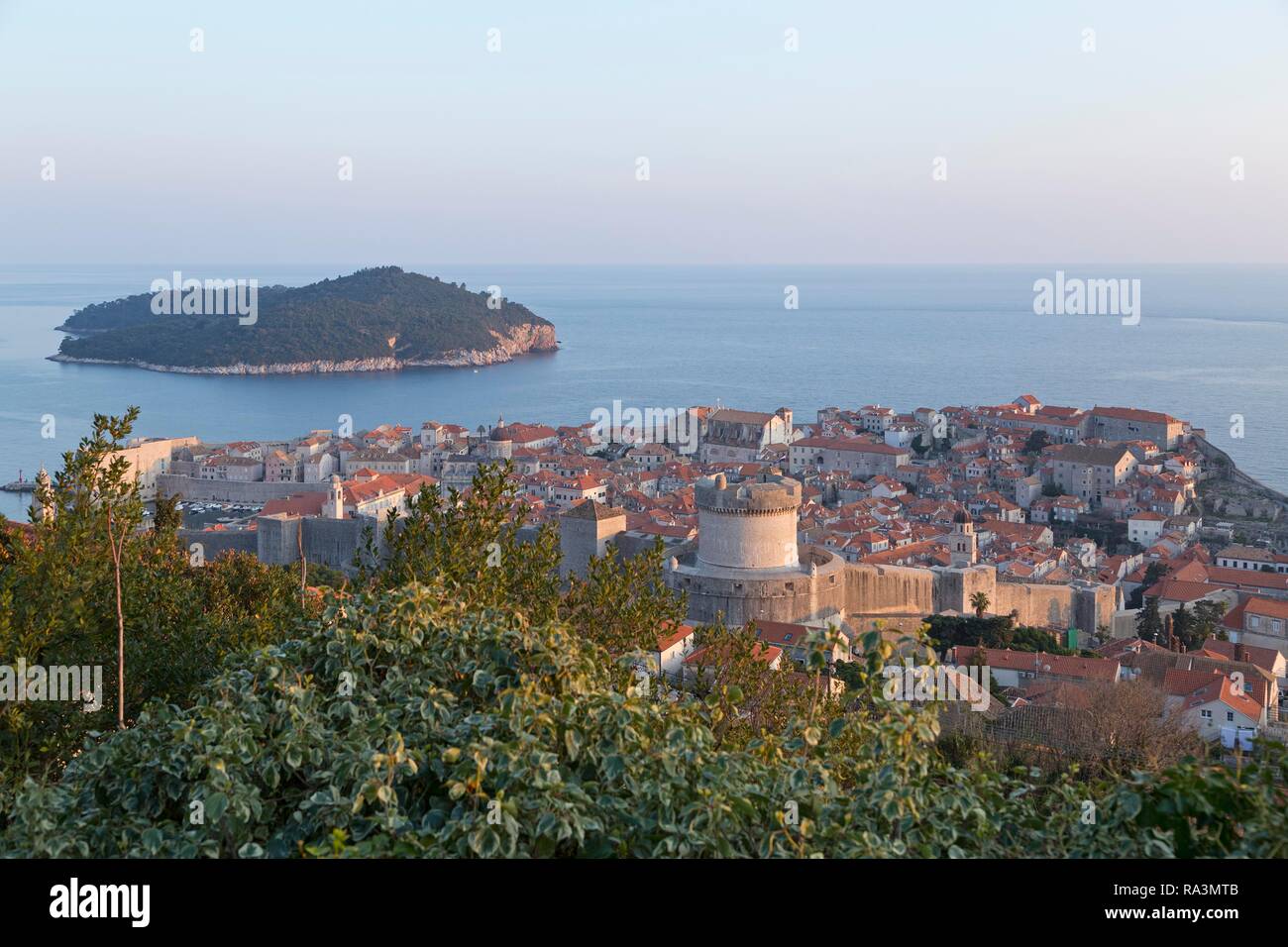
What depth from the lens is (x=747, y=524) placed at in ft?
55.0

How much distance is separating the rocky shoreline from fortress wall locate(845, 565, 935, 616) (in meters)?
53.7

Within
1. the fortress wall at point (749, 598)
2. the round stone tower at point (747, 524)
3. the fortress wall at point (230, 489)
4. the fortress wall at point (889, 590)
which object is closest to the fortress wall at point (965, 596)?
the fortress wall at point (889, 590)

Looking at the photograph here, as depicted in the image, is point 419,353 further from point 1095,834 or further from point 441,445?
point 1095,834

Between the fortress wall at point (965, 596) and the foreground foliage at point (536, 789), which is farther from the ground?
the foreground foliage at point (536, 789)

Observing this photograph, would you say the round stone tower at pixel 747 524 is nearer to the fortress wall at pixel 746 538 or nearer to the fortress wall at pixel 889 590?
the fortress wall at pixel 746 538

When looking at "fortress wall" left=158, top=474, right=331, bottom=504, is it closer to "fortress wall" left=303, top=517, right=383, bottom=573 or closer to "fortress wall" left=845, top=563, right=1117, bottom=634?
"fortress wall" left=303, top=517, right=383, bottom=573

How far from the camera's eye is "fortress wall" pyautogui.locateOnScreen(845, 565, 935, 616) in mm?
17891

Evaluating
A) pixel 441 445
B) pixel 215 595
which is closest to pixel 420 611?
pixel 215 595

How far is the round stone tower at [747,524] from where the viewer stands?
16688mm

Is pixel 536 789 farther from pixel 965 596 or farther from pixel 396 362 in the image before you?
pixel 396 362

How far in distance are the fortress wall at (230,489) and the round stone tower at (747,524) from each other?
18758 millimetres

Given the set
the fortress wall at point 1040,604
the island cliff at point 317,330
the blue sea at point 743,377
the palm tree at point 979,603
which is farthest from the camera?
the island cliff at point 317,330

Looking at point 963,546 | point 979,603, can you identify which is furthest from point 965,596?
point 963,546

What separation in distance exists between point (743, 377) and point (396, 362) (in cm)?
2083
